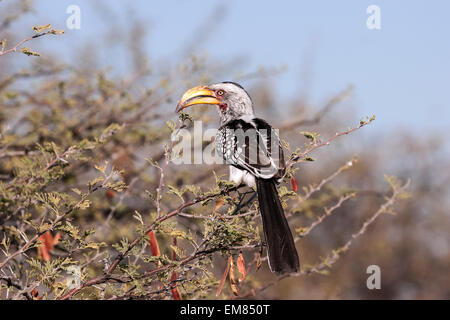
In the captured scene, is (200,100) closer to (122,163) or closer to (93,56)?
(122,163)

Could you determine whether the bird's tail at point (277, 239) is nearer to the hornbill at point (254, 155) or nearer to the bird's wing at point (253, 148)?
the hornbill at point (254, 155)

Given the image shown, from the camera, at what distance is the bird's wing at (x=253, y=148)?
2.97m

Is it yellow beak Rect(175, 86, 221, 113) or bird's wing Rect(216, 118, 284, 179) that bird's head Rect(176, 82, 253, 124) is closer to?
yellow beak Rect(175, 86, 221, 113)

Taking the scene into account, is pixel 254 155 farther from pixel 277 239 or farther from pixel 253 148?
pixel 277 239

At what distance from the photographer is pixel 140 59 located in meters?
5.11

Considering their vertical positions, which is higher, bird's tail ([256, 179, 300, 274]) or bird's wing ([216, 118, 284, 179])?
bird's wing ([216, 118, 284, 179])

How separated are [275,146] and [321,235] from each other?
10.6m

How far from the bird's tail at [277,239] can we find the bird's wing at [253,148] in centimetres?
21

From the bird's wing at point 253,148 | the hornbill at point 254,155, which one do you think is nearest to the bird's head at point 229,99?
the hornbill at point 254,155

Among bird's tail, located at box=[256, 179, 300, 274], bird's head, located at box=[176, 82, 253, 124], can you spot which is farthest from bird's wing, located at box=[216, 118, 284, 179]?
bird's head, located at box=[176, 82, 253, 124]

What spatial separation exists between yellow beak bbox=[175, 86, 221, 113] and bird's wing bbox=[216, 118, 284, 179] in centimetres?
29

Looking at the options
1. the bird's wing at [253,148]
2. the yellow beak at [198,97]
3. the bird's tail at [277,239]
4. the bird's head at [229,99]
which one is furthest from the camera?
the bird's head at [229,99]

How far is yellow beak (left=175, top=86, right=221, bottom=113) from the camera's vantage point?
337 cm

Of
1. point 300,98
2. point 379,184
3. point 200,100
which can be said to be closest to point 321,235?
point 379,184
